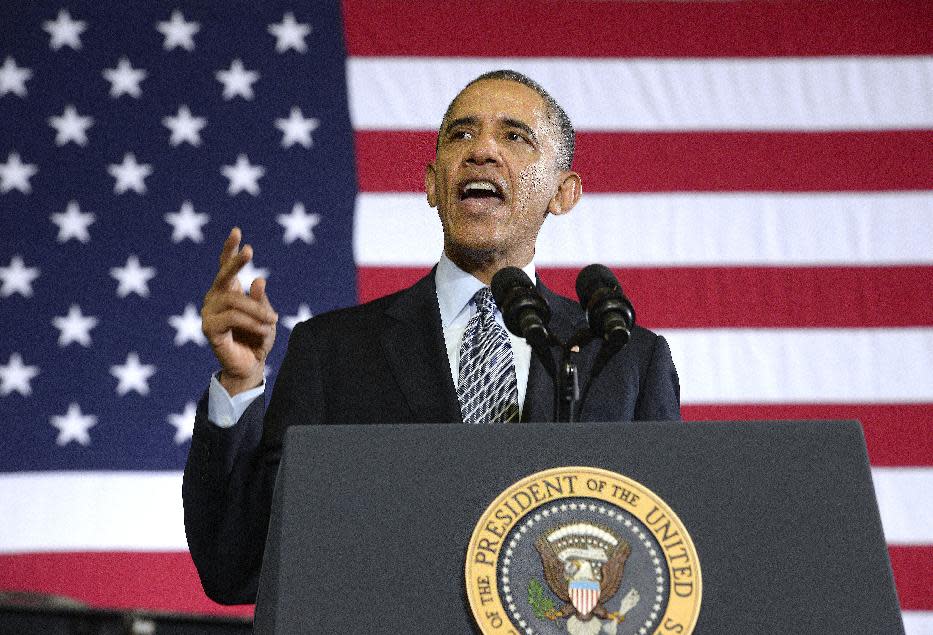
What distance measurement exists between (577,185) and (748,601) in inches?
43.8

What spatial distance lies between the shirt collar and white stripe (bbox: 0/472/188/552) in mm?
1576

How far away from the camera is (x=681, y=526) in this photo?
820 millimetres

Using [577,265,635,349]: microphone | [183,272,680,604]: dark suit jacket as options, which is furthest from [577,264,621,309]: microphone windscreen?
[183,272,680,604]: dark suit jacket

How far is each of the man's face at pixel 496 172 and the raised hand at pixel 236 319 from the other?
460 millimetres

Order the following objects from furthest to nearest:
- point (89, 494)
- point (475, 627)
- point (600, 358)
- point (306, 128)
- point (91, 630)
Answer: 1. point (306, 128)
2. point (89, 494)
3. point (91, 630)
4. point (600, 358)
5. point (475, 627)

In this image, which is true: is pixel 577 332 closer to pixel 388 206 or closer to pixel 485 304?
pixel 485 304

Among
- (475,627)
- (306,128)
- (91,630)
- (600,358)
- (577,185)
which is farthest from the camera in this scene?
Result: (306,128)

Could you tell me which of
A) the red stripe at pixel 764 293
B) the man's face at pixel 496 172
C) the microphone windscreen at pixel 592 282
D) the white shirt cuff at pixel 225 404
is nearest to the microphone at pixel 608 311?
the microphone windscreen at pixel 592 282

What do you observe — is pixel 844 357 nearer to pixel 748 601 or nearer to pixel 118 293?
pixel 118 293

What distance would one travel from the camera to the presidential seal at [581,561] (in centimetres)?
78

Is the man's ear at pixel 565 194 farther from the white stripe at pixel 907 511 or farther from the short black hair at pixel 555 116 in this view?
the white stripe at pixel 907 511

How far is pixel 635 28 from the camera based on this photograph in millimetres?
3385

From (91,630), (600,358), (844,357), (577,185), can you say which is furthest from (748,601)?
(844,357)

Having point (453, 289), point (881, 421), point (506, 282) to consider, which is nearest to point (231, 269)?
point (506, 282)
